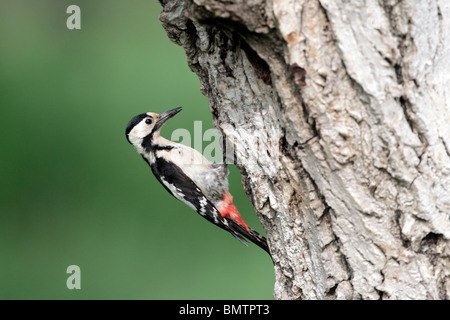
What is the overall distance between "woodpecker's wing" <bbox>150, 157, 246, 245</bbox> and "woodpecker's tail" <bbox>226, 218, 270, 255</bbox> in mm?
26

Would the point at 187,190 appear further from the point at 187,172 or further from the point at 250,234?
the point at 250,234

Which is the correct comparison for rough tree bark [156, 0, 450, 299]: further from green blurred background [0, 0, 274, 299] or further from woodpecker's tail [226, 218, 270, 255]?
green blurred background [0, 0, 274, 299]

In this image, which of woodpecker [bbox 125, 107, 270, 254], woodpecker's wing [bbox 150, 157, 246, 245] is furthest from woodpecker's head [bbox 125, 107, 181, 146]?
woodpecker's wing [bbox 150, 157, 246, 245]

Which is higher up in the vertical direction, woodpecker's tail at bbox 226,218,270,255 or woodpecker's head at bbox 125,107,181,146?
woodpecker's head at bbox 125,107,181,146

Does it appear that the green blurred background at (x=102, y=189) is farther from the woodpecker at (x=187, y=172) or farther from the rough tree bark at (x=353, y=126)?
the rough tree bark at (x=353, y=126)

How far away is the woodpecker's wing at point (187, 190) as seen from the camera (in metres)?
3.24

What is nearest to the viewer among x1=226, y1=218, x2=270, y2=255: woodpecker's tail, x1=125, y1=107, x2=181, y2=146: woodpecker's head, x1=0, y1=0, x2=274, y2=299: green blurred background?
x1=226, y1=218, x2=270, y2=255: woodpecker's tail

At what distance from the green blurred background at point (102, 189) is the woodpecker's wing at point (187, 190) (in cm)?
88

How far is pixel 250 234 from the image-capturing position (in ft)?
9.98

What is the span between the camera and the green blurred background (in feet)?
13.9

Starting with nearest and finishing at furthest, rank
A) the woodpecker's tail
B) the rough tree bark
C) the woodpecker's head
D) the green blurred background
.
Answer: the rough tree bark → the woodpecker's tail → the woodpecker's head → the green blurred background

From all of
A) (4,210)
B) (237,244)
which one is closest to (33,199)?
(4,210)

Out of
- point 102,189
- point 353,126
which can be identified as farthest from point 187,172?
point 353,126

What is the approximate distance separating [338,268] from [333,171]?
0.35m
